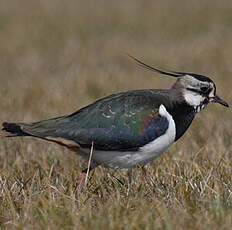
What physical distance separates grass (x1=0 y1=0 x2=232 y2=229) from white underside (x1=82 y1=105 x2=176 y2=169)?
0.15 m

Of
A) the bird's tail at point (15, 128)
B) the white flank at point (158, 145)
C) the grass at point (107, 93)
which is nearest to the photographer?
the grass at point (107, 93)

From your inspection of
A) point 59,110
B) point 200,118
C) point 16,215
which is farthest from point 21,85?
point 16,215

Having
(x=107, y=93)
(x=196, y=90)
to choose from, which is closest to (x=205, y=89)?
(x=196, y=90)

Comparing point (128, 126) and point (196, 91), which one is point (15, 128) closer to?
point (128, 126)

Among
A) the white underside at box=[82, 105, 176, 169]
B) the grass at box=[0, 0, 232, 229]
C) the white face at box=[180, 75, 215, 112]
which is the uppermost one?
the white face at box=[180, 75, 215, 112]

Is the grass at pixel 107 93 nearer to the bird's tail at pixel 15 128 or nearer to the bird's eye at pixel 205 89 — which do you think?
the bird's tail at pixel 15 128

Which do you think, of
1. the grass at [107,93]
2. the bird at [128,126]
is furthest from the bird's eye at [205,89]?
the grass at [107,93]

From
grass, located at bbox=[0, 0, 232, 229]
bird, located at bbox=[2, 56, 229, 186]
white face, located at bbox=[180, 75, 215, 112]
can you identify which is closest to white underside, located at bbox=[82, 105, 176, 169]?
bird, located at bbox=[2, 56, 229, 186]

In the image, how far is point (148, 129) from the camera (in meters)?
4.78

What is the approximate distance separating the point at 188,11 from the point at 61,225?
39.7 feet

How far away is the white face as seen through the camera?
502cm

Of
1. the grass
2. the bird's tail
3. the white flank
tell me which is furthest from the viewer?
the bird's tail

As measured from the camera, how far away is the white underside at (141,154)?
4.75 meters

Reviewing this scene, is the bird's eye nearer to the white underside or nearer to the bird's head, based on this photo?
the bird's head
